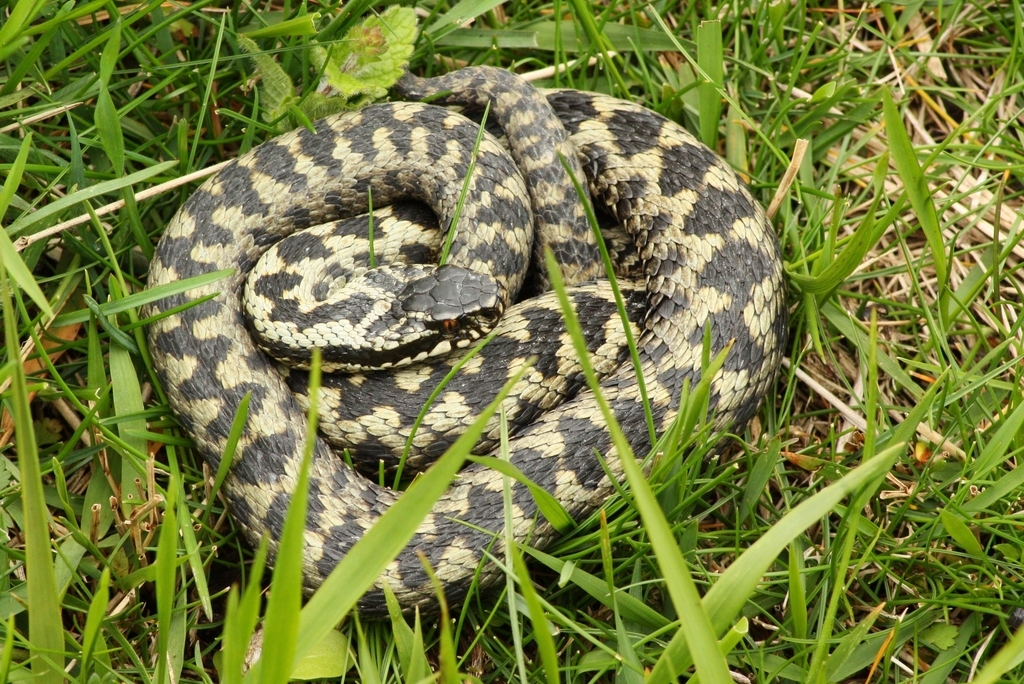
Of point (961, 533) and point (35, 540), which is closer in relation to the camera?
point (35, 540)

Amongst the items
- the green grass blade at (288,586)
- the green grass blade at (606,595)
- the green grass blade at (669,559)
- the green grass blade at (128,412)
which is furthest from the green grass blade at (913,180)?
the green grass blade at (128,412)

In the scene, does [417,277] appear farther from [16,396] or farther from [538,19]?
[16,396]

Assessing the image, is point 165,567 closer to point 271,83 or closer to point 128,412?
point 128,412

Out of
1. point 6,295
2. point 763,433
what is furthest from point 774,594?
point 6,295

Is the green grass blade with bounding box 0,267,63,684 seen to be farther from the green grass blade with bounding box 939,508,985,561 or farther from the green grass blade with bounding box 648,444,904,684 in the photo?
the green grass blade with bounding box 939,508,985,561

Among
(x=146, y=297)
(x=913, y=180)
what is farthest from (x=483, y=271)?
(x=913, y=180)
